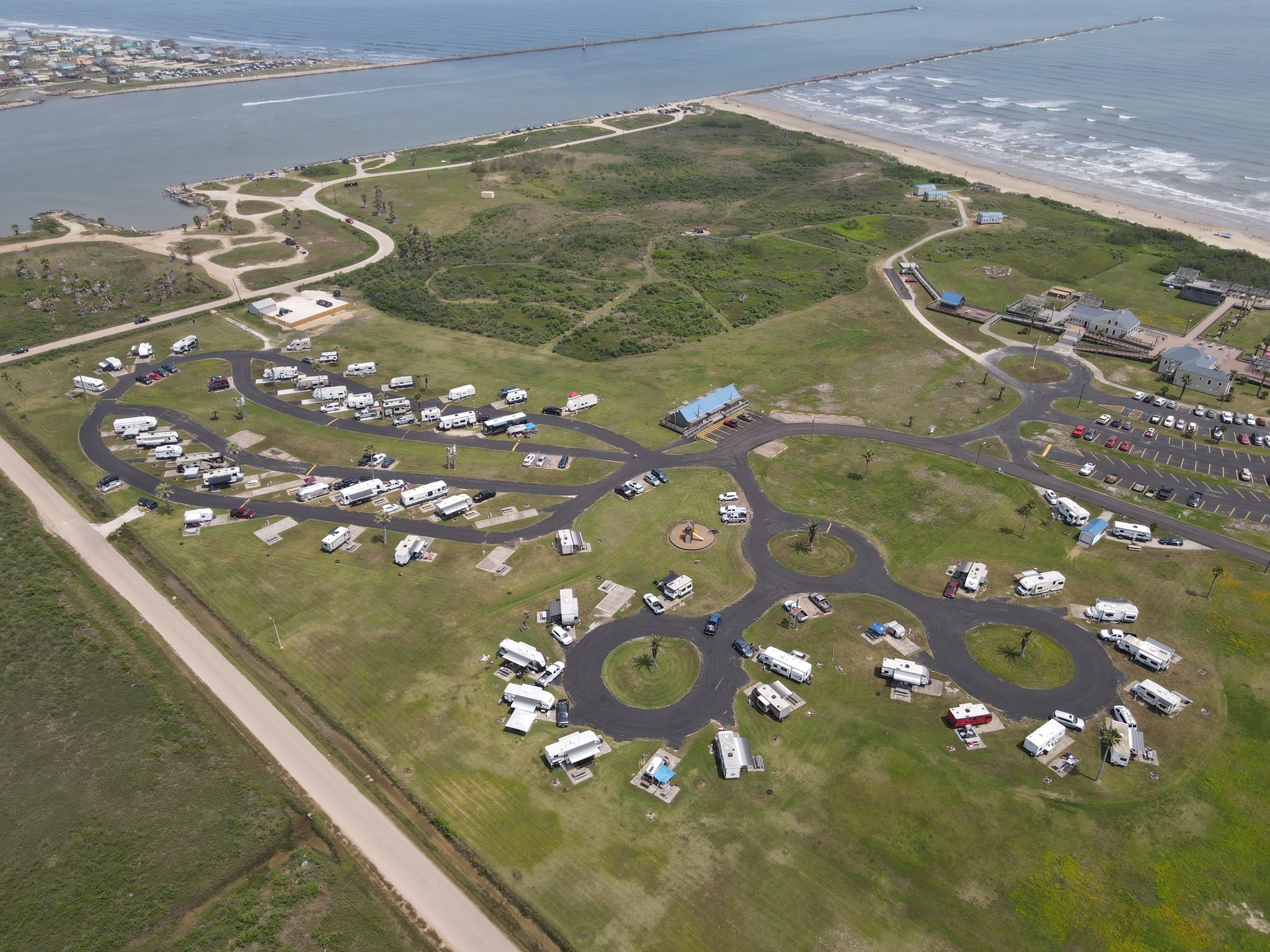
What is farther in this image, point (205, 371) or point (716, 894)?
point (205, 371)

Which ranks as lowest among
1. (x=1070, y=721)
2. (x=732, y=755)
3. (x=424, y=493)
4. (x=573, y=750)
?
(x=1070, y=721)

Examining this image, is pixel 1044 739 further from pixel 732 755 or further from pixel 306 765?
pixel 306 765

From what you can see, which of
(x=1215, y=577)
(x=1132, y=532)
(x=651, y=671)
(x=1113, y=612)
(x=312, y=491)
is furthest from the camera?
(x=312, y=491)

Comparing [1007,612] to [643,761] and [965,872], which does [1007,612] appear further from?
[643,761]

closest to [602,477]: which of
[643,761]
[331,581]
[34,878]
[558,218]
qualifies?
[331,581]

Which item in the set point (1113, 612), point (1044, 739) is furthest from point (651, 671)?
point (1113, 612)

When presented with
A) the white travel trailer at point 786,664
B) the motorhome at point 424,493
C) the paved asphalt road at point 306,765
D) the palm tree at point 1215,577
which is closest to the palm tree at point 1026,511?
the palm tree at point 1215,577

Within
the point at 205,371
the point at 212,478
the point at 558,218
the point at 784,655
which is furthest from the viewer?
the point at 558,218

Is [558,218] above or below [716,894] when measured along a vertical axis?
above
